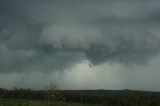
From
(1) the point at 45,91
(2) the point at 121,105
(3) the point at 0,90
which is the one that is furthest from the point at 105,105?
(1) the point at 45,91

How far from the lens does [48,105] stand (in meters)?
34.7

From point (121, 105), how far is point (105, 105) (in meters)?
2.07

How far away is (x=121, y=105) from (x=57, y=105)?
1286 cm

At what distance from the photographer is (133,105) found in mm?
37688

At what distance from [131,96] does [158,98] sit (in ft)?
13.3

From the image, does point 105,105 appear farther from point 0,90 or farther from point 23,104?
point 23,104

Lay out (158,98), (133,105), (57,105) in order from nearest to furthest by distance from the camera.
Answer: (57,105) < (133,105) < (158,98)

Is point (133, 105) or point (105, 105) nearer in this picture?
point (133, 105)

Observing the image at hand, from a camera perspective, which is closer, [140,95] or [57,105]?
[57,105]

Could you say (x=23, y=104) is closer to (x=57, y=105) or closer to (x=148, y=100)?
(x=57, y=105)

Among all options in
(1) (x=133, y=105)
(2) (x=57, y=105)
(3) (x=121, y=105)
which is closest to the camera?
(2) (x=57, y=105)

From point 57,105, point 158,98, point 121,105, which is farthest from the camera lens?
point 121,105

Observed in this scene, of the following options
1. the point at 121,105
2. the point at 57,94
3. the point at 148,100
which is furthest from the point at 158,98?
the point at 57,94

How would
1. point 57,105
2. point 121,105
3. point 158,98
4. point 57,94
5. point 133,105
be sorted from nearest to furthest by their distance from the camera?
point 57,94, point 57,105, point 133,105, point 158,98, point 121,105
